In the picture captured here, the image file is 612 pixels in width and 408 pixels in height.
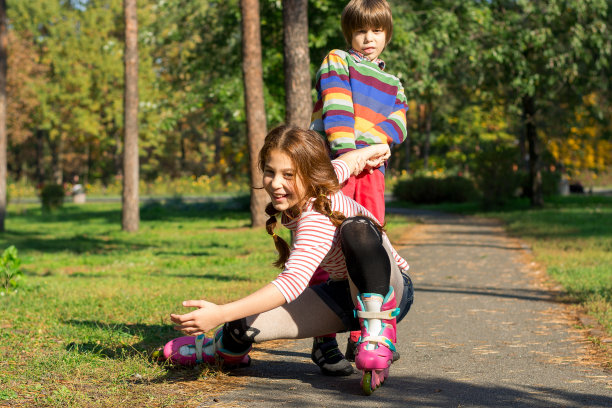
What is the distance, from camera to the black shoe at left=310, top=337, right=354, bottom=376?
3963mm

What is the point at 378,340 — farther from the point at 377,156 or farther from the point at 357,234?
the point at 377,156

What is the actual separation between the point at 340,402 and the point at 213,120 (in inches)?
751

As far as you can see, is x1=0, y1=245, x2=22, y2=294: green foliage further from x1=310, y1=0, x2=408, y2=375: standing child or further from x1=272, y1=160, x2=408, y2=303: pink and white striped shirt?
x1=272, y1=160, x2=408, y2=303: pink and white striped shirt

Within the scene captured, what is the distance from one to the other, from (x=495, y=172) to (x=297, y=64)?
14.5m

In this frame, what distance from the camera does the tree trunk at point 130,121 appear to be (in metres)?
17.7

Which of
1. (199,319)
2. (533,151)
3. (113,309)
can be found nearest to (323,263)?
(199,319)

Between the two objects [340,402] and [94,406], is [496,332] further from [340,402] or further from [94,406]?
[94,406]

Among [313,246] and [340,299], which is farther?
[340,299]

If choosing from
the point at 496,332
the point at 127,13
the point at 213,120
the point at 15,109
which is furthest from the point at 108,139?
the point at 496,332

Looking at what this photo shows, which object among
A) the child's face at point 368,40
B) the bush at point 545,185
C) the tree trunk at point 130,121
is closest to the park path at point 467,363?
the child's face at point 368,40

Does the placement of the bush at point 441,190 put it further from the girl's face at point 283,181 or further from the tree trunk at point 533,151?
the girl's face at point 283,181

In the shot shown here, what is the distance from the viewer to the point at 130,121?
1791 cm

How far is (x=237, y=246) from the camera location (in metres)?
13.3

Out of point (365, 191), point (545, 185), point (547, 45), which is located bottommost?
point (365, 191)
